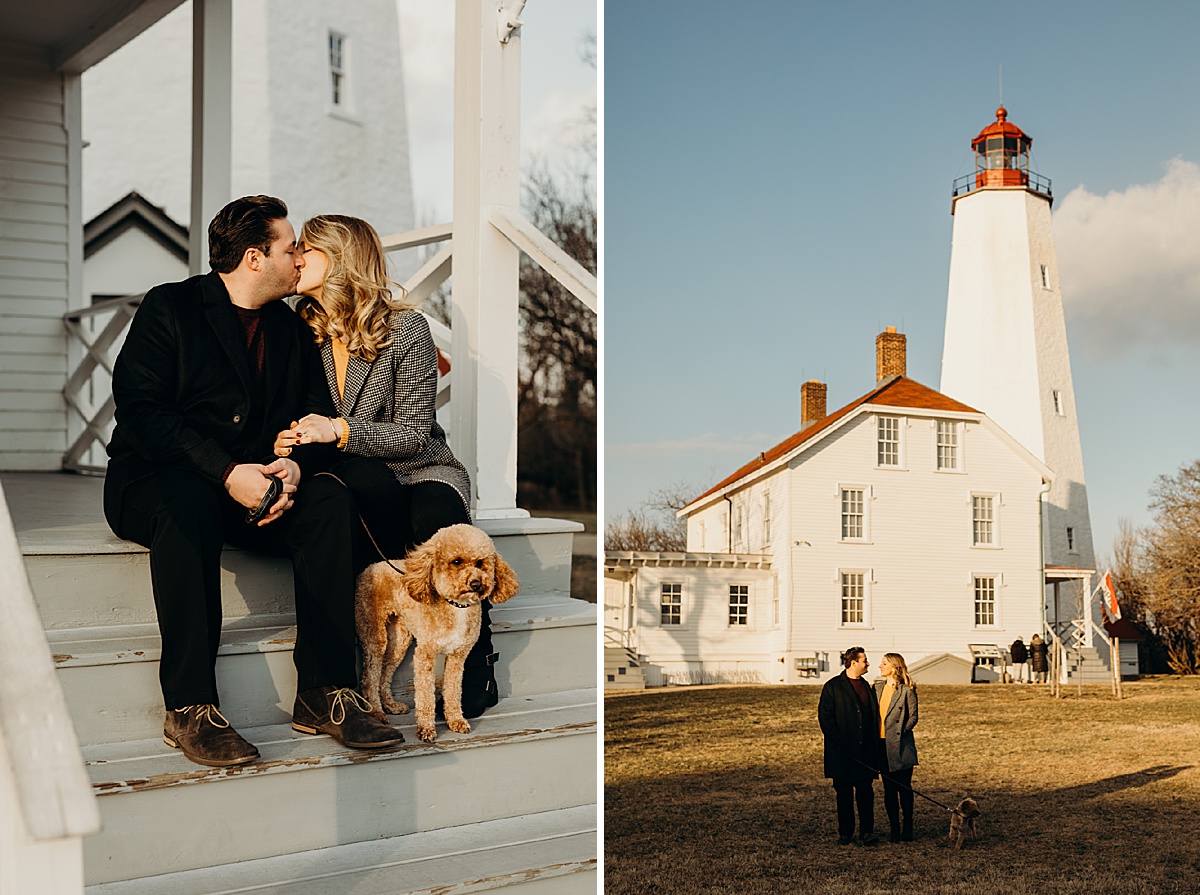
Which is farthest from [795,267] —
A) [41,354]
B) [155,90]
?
[155,90]

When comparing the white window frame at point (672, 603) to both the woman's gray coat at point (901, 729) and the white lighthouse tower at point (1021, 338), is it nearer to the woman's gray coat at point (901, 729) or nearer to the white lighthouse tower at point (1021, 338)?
the woman's gray coat at point (901, 729)

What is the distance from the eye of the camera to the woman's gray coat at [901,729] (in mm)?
4195

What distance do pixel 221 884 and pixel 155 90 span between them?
14101 mm

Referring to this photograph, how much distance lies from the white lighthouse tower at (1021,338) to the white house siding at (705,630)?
3.80ft

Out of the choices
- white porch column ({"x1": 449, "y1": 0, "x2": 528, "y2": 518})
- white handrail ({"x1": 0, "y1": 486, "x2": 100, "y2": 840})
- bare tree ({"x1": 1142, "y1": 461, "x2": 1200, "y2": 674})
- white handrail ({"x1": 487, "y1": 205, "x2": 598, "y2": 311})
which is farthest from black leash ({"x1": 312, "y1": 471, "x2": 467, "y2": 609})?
bare tree ({"x1": 1142, "y1": 461, "x2": 1200, "y2": 674})

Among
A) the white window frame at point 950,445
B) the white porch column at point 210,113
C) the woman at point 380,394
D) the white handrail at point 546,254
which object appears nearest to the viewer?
the woman at point 380,394

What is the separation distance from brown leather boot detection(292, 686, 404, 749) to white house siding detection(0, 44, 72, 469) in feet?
11.7

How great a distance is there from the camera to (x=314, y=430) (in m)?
2.28

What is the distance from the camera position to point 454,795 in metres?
2.19

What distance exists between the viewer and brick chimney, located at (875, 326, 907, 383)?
15.0 feet

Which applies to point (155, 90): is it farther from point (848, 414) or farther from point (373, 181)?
point (848, 414)

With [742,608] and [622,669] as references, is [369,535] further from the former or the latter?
[742,608]

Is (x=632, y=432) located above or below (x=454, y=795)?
above

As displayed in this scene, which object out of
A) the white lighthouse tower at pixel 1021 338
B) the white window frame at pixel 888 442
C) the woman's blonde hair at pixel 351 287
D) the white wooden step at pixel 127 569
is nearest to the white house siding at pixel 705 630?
the white window frame at pixel 888 442
